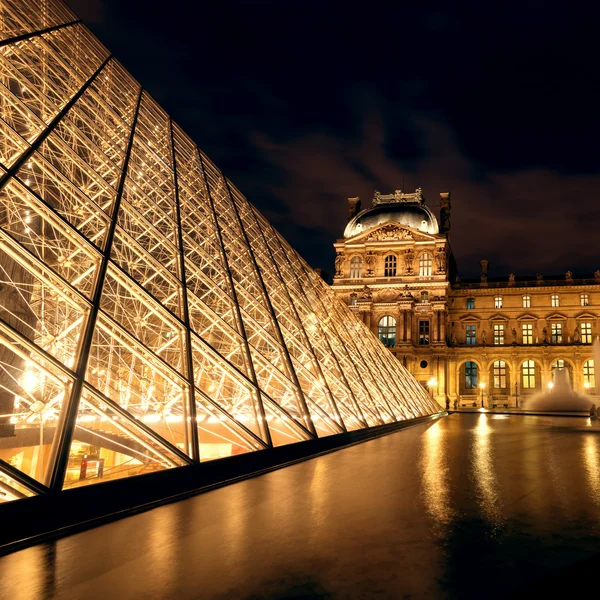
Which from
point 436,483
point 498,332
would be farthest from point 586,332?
Result: point 436,483

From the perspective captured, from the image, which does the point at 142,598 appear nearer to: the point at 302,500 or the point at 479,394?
the point at 302,500

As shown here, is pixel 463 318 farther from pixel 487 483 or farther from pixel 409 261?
pixel 487 483

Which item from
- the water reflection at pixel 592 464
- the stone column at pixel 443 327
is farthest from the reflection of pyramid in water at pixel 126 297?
the stone column at pixel 443 327

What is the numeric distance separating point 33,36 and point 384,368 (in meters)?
17.0

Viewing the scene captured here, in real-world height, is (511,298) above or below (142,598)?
above

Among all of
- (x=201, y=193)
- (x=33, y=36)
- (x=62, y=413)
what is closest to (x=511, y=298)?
(x=201, y=193)

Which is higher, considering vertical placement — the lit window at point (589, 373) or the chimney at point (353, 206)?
the chimney at point (353, 206)

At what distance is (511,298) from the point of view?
52938mm

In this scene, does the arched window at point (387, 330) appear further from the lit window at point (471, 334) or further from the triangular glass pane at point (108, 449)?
the triangular glass pane at point (108, 449)

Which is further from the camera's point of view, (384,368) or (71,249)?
(384,368)

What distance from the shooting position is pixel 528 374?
5066 centimetres

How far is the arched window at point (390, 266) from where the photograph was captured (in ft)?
173

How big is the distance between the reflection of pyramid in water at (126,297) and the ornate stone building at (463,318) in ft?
98.7

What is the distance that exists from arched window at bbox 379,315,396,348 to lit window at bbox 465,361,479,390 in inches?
329
